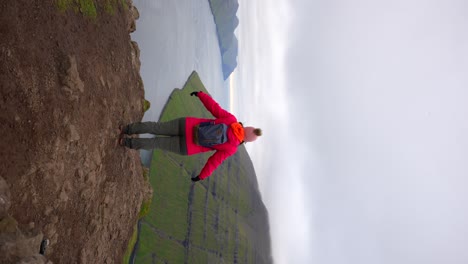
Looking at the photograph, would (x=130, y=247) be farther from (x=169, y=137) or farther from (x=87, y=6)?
(x=87, y=6)

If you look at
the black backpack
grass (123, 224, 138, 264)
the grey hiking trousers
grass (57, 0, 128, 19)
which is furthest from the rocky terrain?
the black backpack

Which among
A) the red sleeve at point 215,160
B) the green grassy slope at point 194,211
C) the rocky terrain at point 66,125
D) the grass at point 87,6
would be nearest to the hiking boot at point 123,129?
the rocky terrain at point 66,125

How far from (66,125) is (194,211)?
8432 mm

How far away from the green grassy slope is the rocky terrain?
9.51 ft

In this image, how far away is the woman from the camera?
5.12 m

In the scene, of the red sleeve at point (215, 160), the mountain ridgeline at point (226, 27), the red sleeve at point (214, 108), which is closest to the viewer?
the red sleeve at point (215, 160)

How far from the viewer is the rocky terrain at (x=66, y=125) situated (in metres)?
3.07

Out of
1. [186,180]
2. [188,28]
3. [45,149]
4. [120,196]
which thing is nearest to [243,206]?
[186,180]

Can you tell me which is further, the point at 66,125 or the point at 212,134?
the point at 212,134

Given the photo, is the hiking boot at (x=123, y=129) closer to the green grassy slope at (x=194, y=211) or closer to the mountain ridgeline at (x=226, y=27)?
the green grassy slope at (x=194, y=211)

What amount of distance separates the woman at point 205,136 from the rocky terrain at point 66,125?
83 cm

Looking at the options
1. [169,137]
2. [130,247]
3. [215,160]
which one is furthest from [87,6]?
[130,247]

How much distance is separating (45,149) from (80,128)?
79 centimetres

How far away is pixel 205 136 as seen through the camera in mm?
5098
